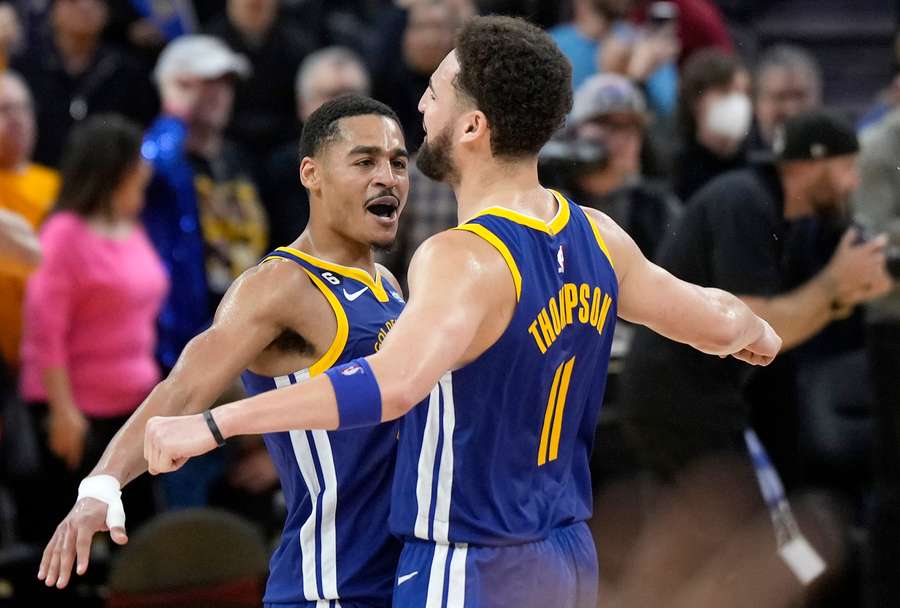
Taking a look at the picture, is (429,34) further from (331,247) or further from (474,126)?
(474,126)

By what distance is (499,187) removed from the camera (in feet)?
11.6

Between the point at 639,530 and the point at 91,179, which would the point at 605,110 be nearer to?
the point at 639,530

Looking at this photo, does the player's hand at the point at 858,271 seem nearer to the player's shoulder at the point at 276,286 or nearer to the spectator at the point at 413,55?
the spectator at the point at 413,55

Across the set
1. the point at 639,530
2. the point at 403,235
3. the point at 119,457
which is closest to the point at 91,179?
the point at 403,235

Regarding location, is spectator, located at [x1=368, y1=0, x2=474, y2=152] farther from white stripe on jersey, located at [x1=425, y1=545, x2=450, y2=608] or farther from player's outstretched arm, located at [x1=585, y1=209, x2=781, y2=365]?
white stripe on jersey, located at [x1=425, y1=545, x2=450, y2=608]

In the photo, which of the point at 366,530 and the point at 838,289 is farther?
the point at 838,289

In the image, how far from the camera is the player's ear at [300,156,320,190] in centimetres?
403

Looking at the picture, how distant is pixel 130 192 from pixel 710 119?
2808 mm

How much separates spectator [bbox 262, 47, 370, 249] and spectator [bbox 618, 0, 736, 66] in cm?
198

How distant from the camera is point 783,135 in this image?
20.7 feet

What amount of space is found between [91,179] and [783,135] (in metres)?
3.04

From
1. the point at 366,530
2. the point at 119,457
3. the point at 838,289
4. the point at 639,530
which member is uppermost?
the point at 119,457

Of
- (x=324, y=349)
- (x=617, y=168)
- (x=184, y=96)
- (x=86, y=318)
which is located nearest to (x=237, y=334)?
(x=324, y=349)

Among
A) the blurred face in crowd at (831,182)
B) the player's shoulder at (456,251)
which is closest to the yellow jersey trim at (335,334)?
the player's shoulder at (456,251)
